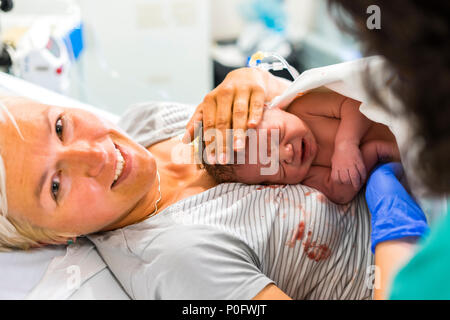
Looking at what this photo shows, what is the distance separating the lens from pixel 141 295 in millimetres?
958

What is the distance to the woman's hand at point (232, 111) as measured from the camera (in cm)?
111

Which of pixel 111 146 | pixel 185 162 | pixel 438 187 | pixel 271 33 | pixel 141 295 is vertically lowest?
pixel 141 295

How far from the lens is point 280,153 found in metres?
1.14

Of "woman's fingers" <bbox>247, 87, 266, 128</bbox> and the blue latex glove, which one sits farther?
"woman's fingers" <bbox>247, 87, 266, 128</bbox>

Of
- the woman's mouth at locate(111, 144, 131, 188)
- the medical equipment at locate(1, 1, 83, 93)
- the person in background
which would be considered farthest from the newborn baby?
the medical equipment at locate(1, 1, 83, 93)

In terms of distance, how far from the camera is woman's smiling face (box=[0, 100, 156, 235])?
3.22ft

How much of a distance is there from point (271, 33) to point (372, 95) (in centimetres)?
301

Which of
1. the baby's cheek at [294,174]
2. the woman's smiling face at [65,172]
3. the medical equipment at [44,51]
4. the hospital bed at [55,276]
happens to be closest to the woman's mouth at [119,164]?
the woman's smiling face at [65,172]

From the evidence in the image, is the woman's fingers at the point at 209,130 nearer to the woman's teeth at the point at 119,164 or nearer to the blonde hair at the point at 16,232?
the woman's teeth at the point at 119,164

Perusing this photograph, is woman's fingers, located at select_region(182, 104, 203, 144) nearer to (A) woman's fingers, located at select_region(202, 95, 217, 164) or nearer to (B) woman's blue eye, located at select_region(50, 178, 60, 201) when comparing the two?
(A) woman's fingers, located at select_region(202, 95, 217, 164)

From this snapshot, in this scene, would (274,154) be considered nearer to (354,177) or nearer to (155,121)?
(354,177)

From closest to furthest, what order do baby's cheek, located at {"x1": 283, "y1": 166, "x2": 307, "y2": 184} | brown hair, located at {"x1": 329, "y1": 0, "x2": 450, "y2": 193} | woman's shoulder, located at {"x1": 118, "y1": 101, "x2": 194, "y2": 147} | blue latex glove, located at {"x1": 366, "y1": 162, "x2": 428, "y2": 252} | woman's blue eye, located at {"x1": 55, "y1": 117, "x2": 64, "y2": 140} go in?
brown hair, located at {"x1": 329, "y1": 0, "x2": 450, "y2": 193}, blue latex glove, located at {"x1": 366, "y1": 162, "x2": 428, "y2": 252}, woman's blue eye, located at {"x1": 55, "y1": 117, "x2": 64, "y2": 140}, baby's cheek, located at {"x1": 283, "y1": 166, "x2": 307, "y2": 184}, woman's shoulder, located at {"x1": 118, "y1": 101, "x2": 194, "y2": 147}
